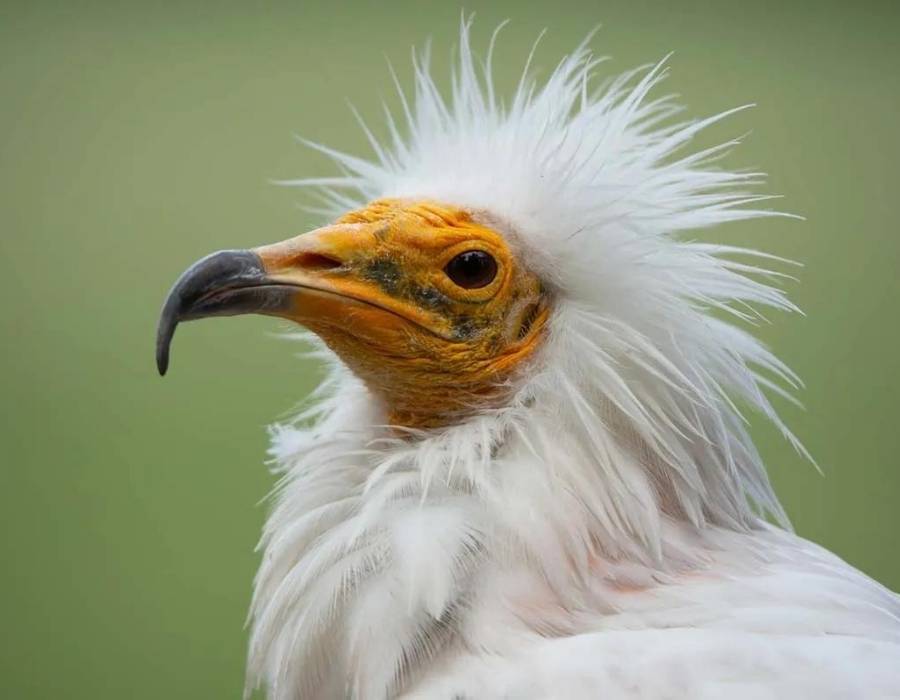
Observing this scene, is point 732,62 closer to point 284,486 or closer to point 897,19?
point 897,19

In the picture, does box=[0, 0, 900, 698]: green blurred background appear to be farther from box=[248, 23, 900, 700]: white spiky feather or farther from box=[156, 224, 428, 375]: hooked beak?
box=[156, 224, 428, 375]: hooked beak

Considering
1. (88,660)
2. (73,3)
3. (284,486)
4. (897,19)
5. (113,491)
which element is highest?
(73,3)

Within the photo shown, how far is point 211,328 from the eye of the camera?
2.03 meters

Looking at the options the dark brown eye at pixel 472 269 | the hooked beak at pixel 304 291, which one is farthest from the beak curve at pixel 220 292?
the dark brown eye at pixel 472 269

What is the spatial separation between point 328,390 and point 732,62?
137 centimetres

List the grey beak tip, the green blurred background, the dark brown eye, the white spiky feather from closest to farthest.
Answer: the white spiky feather → the grey beak tip → the dark brown eye → the green blurred background

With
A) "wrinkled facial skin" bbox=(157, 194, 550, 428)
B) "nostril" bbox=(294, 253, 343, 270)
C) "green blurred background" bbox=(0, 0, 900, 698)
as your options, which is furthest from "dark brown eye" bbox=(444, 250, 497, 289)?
"green blurred background" bbox=(0, 0, 900, 698)

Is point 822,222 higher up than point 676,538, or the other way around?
point 822,222

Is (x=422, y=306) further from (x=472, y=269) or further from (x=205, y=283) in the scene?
(x=205, y=283)

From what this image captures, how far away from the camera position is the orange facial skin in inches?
40.1

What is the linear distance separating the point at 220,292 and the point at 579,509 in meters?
0.46

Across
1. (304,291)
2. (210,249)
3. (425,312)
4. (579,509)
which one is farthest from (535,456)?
(210,249)

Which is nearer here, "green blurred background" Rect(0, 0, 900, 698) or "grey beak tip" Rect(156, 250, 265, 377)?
"grey beak tip" Rect(156, 250, 265, 377)

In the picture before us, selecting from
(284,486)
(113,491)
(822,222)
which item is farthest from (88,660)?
(822,222)
